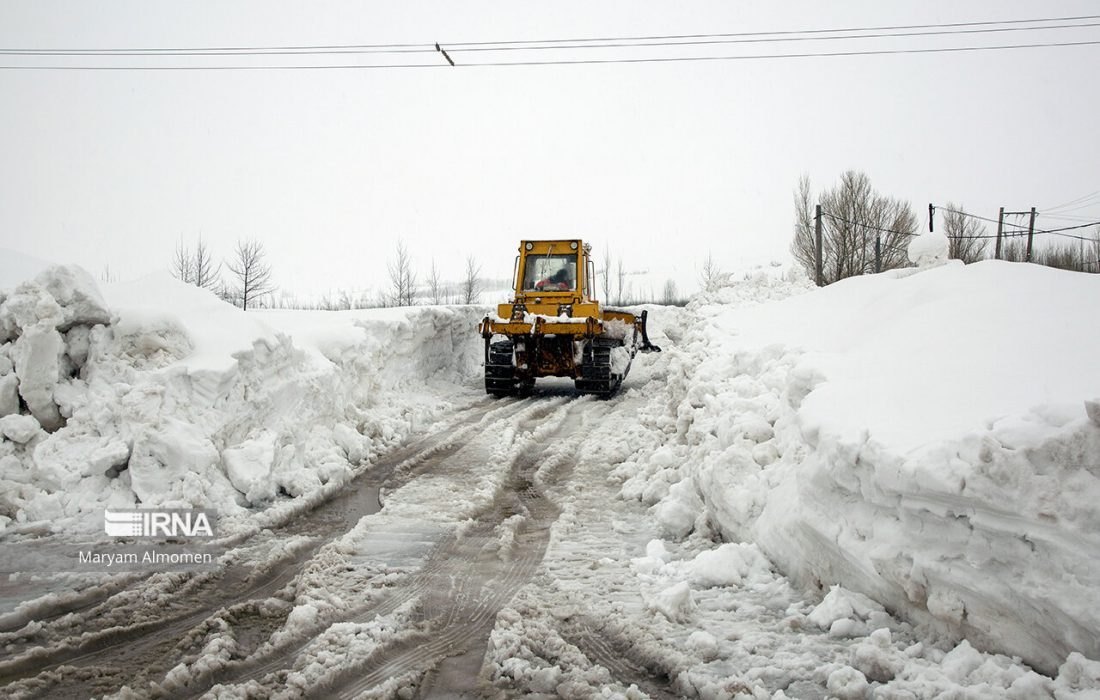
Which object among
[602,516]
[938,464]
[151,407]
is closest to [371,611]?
[602,516]

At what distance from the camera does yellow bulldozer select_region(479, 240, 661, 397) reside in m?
14.1

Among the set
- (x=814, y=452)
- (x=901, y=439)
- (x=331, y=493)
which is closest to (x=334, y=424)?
(x=331, y=493)

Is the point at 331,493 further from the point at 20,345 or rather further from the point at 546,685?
the point at 546,685

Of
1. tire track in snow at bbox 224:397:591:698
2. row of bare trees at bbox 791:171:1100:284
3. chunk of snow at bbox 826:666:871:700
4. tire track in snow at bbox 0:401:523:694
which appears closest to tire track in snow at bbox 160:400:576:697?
tire track in snow at bbox 224:397:591:698

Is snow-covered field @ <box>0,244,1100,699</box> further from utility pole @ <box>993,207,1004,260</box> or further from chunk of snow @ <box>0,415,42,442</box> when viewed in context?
utility pole @ <box>993,207,1004,260</box>

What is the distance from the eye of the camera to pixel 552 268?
1592cm

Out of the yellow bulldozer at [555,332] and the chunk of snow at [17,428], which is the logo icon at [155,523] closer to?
the chunk of snow at [17,428]

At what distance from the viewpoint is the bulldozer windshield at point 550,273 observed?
615 inches

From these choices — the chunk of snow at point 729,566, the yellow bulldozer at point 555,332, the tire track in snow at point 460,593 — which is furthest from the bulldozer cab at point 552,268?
the chunk of snow at point 729,566

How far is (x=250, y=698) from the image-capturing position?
3.17m

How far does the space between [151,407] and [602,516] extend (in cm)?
425

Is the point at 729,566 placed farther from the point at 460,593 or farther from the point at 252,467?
the point at 252,467

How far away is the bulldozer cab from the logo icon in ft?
33.8

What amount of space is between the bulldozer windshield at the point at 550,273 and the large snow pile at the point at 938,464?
9207 mm
